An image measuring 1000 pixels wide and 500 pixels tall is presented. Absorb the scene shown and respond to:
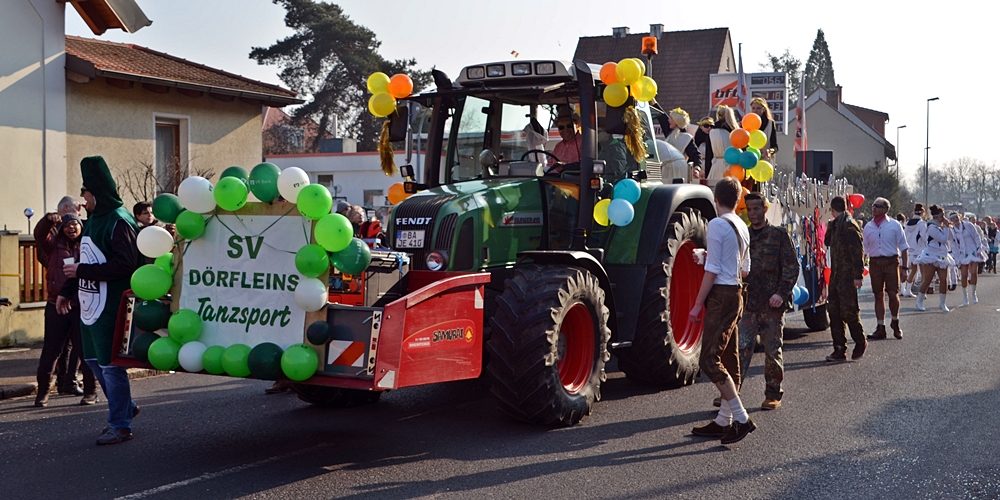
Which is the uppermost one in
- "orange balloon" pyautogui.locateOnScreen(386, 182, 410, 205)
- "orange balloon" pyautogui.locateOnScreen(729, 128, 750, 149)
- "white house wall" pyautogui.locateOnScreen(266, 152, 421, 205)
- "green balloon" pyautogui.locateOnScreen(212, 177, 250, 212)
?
"white house wall" pyautogui.locateOnScreen(266, 152, 421, 205)

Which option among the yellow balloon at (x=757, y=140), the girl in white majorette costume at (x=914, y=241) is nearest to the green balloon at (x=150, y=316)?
the yellow balloon at (x=757, y=140)

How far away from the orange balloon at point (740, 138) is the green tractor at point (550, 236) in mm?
1113

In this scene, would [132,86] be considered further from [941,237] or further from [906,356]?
[941,237]

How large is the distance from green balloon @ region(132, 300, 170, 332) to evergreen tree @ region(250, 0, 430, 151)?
131 ft

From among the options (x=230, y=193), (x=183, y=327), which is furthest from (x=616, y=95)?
(x=183, y=327)

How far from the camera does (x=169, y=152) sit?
64.2 ft

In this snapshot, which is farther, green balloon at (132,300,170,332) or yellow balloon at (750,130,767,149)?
yellow balloon at (750,130,767,149)

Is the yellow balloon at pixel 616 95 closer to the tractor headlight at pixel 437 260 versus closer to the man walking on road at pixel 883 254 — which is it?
the tractor headlight at pixel 437 260

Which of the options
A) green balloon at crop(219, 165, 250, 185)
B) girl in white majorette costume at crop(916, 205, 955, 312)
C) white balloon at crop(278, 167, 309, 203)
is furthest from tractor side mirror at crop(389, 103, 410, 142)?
girl in white majorette costume at crop(916, 205, 955, 312)

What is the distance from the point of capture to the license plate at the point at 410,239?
8.44 m

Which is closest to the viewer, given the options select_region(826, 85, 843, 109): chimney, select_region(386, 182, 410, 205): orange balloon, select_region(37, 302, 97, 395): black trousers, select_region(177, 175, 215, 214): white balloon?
select_region(177, 175, 215, 214): white balloon

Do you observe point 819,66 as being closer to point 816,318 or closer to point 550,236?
point 816,318

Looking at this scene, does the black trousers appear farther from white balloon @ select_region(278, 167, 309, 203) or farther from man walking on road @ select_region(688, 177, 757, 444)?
man walking on road @ select_region(688, 177, 757, 444)

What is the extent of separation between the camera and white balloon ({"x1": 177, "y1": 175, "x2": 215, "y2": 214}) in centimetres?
758
